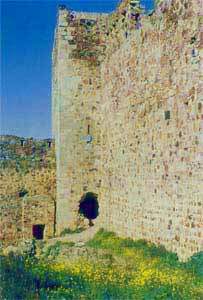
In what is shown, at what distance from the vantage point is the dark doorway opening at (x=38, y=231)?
19.7m

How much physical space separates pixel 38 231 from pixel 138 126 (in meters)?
7.18

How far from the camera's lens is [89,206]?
730 inches

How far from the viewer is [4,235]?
19875mm

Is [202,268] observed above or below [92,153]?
below

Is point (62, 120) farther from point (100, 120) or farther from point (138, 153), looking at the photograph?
point (138, 153)

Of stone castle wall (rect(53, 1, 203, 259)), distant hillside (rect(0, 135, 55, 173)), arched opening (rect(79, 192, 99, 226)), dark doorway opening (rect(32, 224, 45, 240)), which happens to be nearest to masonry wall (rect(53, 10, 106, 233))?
stone castle wall (rect(53, 1, 203, 259))

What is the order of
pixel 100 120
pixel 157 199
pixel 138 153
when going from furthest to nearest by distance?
pixel 100 120 < pixel 138 153 < pixel 157 199

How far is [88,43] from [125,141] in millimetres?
4498

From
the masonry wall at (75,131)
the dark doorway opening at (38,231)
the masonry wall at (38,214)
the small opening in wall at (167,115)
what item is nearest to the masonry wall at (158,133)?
the small opening in wall at (167,115)

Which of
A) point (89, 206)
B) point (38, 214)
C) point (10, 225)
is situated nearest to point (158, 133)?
point (89, 206)

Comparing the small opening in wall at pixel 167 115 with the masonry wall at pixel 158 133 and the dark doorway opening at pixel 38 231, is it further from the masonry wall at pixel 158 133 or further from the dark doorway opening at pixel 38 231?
the dark doorway opening at pixel 38 231

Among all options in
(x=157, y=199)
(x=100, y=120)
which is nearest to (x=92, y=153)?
(x=100, y=120)

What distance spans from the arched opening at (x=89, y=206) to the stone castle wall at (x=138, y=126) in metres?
0.22

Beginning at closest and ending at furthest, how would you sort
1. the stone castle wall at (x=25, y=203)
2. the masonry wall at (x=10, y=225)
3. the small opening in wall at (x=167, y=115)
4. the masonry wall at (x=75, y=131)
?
the small opening in wall at (x=167, y=115)
the masonry wall at (x=75, y=131)
the stone castle wall at (x=25, y=203)
the masonry wall at (x=10, y=225)
